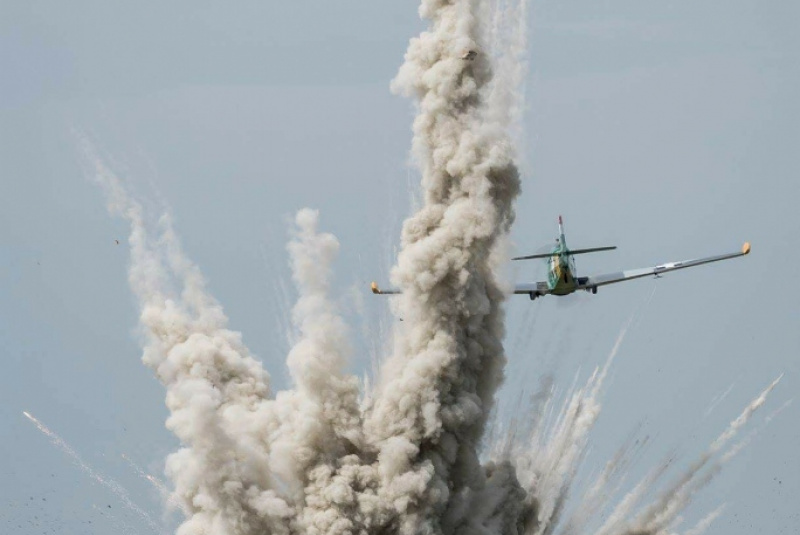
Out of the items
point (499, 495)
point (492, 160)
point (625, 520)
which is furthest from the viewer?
point (625, 520)

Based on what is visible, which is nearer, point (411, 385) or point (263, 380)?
point (411, 385)

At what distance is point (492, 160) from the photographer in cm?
8706

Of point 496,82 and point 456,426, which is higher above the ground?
point 496,82

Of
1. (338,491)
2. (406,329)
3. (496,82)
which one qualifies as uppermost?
(496,82)

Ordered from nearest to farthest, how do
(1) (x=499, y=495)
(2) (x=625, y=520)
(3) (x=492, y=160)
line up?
(3) (x=492, y=160)
(1) (x=499, y=495)
(2) (x=625, y=520)

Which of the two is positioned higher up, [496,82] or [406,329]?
[496,82]

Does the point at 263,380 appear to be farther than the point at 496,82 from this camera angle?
Yes

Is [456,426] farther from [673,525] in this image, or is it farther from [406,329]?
[673,525]

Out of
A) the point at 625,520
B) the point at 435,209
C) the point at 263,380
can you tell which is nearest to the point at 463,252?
the point at 435,209

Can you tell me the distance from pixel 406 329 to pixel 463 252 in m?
4.79

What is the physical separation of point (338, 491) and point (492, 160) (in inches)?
618

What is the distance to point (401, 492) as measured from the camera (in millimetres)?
88812

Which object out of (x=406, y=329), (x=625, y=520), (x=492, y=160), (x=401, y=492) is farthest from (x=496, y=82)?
(x=625, y=520)

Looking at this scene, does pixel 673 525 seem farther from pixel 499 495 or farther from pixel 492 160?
pixel 492 160
